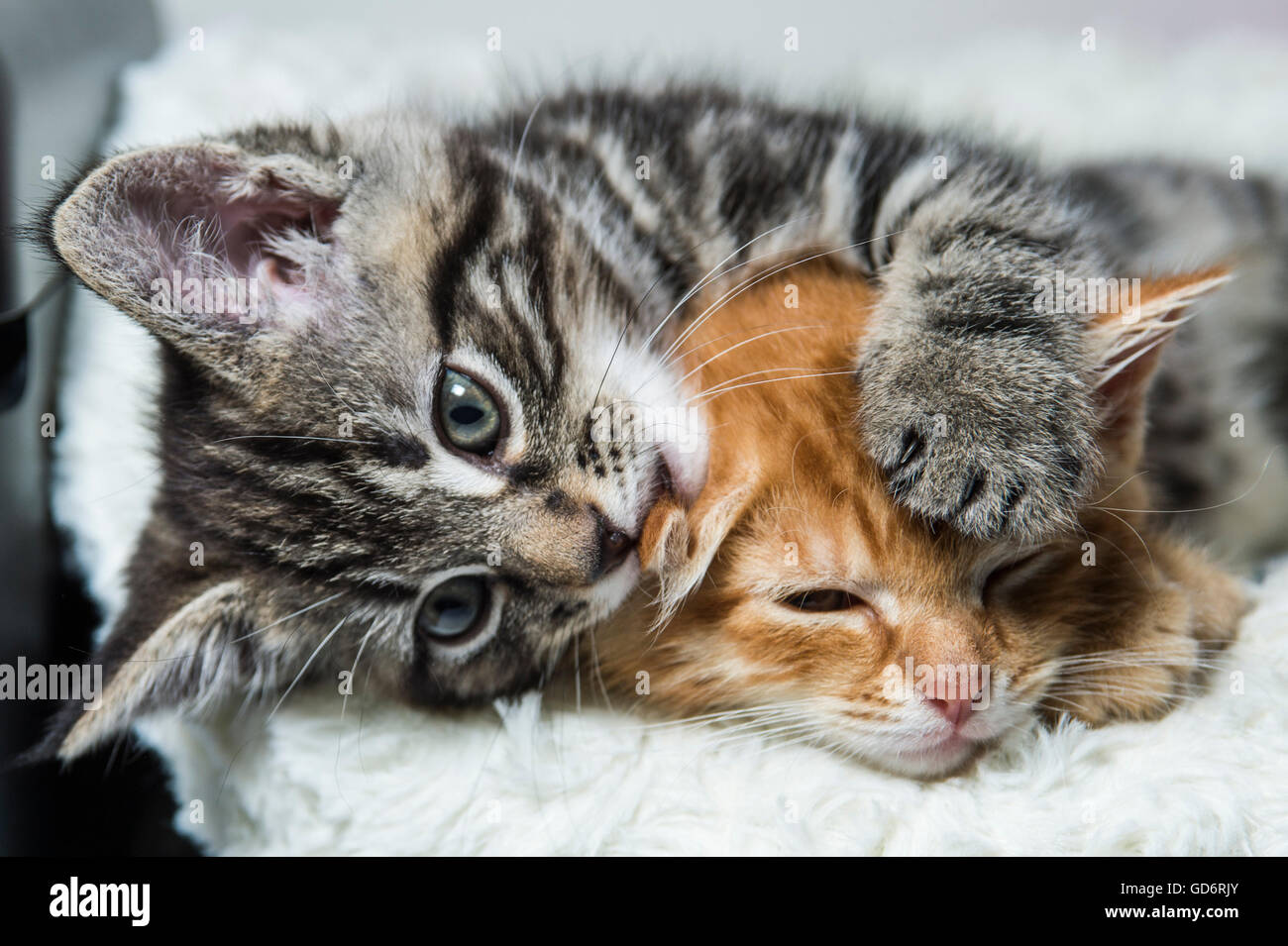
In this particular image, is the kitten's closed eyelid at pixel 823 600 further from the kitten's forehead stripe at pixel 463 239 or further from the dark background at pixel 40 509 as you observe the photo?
the dark background at pixel 40 509

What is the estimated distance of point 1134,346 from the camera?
85 centimetres

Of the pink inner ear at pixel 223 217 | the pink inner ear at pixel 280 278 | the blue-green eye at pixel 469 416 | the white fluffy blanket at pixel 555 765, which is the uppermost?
the pink inner ear at pixel 223 217

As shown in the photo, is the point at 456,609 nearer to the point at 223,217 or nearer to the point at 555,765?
the point at 555,765

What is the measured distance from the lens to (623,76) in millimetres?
1443

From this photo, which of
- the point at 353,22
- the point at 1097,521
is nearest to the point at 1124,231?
the point at 1097,521

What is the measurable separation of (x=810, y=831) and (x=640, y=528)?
0.31 meters

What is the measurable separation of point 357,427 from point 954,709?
1.99 ft

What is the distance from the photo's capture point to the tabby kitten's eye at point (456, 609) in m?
0.92

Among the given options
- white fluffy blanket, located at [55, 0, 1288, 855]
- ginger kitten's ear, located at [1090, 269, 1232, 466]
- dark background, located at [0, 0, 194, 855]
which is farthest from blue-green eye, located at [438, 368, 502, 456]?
ginger kitten's ear, located at [1090, 269, 1232, 466]

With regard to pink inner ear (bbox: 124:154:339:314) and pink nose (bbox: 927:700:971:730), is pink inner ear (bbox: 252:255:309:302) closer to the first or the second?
pink inner ear (bbox: 124:154:339:314)

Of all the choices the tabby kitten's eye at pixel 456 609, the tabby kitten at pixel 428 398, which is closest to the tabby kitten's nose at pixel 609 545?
the tabby kitten at pixel 428 398

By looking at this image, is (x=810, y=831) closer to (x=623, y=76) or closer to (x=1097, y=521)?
(x=1097, y=521)

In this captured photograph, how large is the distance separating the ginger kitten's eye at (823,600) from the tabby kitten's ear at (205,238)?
22.0 inches

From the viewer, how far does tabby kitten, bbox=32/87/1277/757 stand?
82 centimetres
